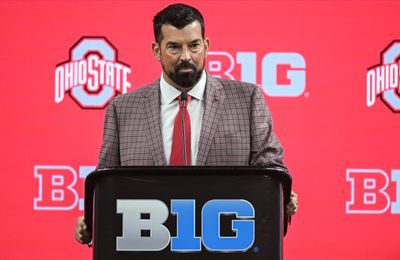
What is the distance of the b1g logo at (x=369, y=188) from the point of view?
3.41 metres

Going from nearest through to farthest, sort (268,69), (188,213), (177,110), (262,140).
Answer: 1. (188,213)
2. (262,140)
3. (177,110)
4. (268,69)

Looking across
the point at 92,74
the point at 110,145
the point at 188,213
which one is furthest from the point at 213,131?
the point at 92,74

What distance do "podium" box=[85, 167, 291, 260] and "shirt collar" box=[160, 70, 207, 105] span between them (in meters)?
0.52

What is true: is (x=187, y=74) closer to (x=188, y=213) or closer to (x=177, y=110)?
(x=177, y=110)

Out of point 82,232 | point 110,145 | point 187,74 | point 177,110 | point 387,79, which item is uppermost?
point 387,79

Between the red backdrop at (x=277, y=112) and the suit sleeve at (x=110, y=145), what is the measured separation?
48.6 inches

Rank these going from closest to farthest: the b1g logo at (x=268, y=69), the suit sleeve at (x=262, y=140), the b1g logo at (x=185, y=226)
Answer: the b1g logo at (x=185, y=226), the suit sleeve at (x=262, y=140), the b1g logo at (x=268, y=69)

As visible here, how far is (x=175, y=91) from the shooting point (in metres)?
2.19

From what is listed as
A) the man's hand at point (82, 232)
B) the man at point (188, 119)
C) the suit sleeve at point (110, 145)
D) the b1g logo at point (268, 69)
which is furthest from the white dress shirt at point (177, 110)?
the b1g logo at point (268, 69)

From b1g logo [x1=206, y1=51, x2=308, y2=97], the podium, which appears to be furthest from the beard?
b1g logo [x1=206, y1=51, x2=308, y2=97]

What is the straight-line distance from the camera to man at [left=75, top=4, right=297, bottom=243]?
207 centimetres

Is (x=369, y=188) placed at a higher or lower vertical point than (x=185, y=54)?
lower

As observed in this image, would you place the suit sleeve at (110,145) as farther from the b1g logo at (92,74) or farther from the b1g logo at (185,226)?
the b1g logo at (92,74)

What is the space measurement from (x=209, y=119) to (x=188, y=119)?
7cm
